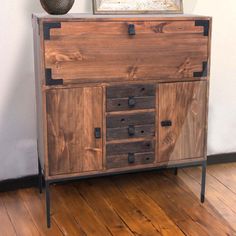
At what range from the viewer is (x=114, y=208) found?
2547 mm

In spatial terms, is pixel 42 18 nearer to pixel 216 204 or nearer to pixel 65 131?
pixel 65 131

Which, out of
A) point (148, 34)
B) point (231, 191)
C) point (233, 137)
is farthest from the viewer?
point (233, 137)

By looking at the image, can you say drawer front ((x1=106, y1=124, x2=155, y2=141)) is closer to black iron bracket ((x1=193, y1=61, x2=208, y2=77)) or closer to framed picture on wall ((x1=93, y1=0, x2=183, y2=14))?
black iron bracket ((x1=193, y1=61, x2=208, y2=77))

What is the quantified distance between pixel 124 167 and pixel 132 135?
171 millimetres

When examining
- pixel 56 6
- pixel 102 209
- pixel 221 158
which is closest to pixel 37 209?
pixel 102 209

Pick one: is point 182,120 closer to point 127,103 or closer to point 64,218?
point 127,103

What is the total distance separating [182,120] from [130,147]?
1.00 ft

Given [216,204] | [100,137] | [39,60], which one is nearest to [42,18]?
[39,60]

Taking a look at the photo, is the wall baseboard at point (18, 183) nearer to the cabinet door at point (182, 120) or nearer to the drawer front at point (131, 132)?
the drawer front at point (131, 132)

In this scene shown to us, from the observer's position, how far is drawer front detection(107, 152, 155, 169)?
2.42m

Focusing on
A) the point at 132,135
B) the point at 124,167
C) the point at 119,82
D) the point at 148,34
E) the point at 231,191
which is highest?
the point at 148,34

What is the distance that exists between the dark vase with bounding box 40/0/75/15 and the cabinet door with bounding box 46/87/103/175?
14.8 inches

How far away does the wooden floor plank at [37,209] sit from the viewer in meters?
2.32

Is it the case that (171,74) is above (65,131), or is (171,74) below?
above
